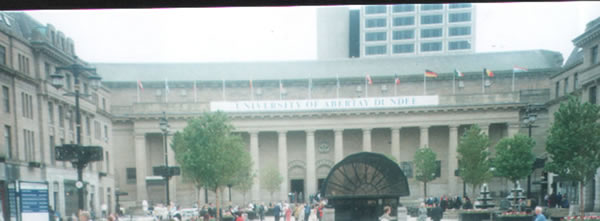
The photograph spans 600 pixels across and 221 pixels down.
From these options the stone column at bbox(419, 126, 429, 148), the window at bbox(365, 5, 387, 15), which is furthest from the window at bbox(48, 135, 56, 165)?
the window at bbox(365, 5, 387, 15)

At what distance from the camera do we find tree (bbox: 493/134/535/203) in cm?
2025

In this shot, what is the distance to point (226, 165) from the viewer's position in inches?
756

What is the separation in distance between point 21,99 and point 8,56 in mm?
1120

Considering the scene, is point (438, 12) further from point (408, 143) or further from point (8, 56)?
point (8, 56)

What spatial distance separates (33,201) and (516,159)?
20.2 m

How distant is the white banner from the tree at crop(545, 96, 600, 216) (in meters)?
22.2

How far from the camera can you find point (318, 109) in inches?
1480

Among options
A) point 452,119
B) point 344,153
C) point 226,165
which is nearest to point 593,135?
point 226,165

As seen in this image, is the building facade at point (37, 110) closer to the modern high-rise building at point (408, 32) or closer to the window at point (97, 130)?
the window at point (97, 130)

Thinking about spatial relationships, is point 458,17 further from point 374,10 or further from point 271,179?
point 271,179

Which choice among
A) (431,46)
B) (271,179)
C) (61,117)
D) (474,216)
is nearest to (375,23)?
(431,46)

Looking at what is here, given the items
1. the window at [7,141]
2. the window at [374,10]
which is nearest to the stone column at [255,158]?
the window at [7,141]

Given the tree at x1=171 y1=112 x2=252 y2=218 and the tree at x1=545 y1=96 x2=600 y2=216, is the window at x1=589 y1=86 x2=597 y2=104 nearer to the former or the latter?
the tree at x1=545 y1=96 x2=600 y2=216

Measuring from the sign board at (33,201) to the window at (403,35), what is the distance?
61.2 meters
